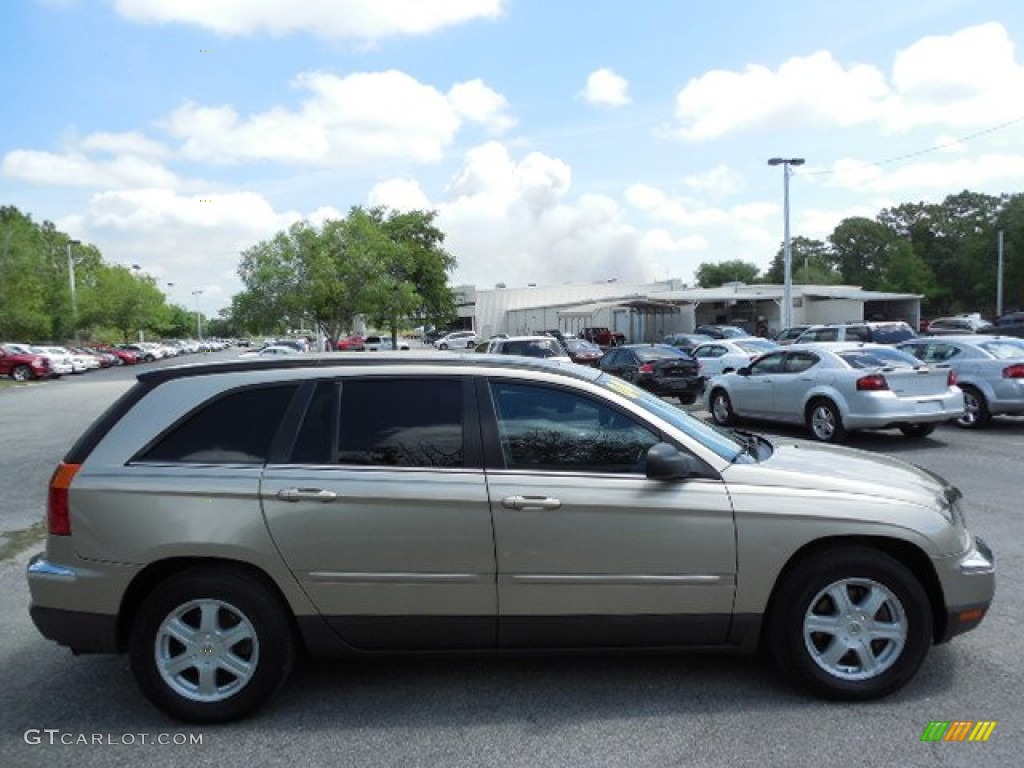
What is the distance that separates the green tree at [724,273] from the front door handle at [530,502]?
126927 millimetres

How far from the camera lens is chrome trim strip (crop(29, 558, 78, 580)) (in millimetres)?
3643

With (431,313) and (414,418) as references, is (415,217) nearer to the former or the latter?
(431,313)

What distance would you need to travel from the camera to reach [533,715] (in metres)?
3.62

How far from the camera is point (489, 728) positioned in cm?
352

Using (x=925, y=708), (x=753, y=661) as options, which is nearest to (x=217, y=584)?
(x=753, y=661)

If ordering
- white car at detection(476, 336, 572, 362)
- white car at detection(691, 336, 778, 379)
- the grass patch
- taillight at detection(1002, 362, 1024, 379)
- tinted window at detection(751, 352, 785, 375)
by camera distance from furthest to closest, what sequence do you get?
white car at detection(691, 336, 778, 379), white car at detection(476, 336, 572, 362), tinted window at detection(751, 352, 785, 375), taillight at detection(1002, 362, 1024, 379), the grass patch

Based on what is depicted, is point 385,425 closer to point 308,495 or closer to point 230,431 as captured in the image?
point 308,495

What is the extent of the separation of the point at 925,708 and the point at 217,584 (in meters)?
3.31

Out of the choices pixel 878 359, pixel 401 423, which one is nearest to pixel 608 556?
pixel 401 423

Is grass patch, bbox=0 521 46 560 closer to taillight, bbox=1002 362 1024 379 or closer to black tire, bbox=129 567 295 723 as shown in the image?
black tire, bbox=129 567 295 723

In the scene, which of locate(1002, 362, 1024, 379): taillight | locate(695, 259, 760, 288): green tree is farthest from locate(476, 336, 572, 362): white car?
locate(695, 259, 760, 288): green tree

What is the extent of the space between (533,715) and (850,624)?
5.09 ft

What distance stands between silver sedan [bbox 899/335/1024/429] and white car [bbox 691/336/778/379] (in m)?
7.85

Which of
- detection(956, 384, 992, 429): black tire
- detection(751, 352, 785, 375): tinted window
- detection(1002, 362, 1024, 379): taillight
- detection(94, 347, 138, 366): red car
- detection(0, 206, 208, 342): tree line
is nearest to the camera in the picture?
detection(1002, 362, 1024, 379): taillight
